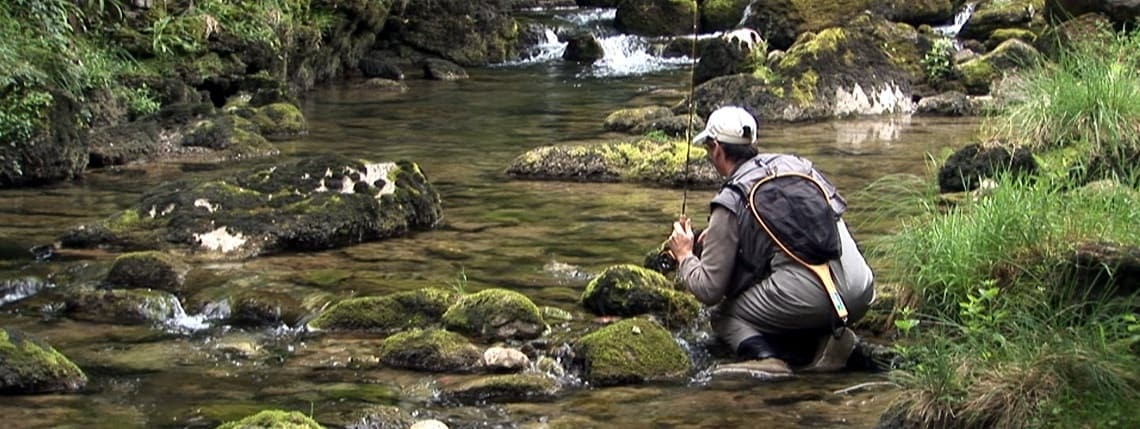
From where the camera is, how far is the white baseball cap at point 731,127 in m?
6.96

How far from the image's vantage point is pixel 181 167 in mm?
14164

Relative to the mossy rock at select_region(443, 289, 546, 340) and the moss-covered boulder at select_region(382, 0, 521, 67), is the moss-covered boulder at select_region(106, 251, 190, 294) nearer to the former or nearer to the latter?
the mossy rock at select_region(443, 289, 546, 340)

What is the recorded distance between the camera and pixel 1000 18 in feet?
82.6

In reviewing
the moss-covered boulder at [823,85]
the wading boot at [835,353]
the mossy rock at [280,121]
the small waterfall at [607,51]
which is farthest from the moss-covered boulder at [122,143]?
the small waterfall at [607,51]

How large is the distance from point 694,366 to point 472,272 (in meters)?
2.58

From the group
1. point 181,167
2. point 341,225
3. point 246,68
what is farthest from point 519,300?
point 246,68

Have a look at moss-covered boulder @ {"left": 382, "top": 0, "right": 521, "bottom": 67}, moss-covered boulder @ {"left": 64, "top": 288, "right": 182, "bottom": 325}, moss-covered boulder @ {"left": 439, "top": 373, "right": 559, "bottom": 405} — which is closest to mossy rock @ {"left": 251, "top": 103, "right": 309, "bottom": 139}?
moss-covered boulder @ {"left": 64, "top": 288, "right": 182, "bottom": 325}

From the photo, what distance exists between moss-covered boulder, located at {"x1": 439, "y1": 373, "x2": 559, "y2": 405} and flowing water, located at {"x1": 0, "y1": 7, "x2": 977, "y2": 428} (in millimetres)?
82

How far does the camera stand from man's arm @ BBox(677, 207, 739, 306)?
23.1ft

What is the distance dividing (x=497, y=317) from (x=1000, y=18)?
1934 cm

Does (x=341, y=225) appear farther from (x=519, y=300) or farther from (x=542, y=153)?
(x=542, y=153)

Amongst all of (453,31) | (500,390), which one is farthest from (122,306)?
(453,31)

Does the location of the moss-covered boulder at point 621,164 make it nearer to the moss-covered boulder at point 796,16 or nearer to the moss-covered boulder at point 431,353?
the moss-covered boulder at point 431,353

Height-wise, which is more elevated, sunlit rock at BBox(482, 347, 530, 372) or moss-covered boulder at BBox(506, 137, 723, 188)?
moss-covered boulder at BBox(506, 137, 723, 188)
